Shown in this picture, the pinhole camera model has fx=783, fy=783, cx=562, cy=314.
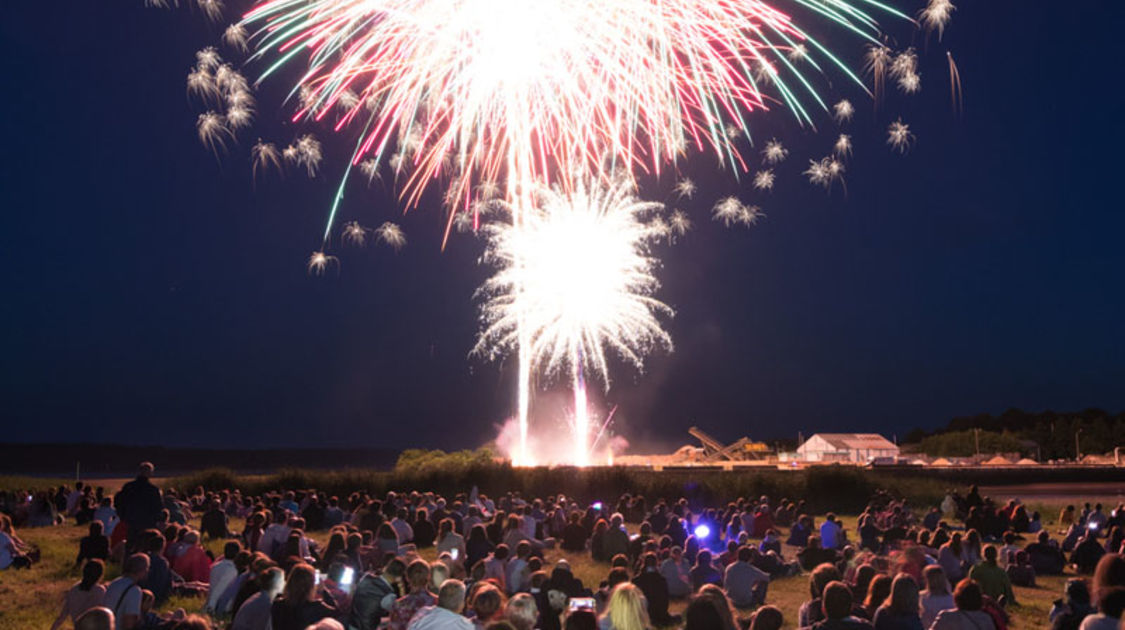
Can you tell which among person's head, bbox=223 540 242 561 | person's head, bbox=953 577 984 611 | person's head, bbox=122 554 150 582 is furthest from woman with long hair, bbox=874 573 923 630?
person's head, bbox=223 540 242 561

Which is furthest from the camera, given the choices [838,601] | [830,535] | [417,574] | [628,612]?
[830,535]

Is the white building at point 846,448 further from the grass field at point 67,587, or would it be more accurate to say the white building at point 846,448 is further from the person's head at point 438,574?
the person's head at point 438,574

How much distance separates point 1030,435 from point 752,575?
4143 inches

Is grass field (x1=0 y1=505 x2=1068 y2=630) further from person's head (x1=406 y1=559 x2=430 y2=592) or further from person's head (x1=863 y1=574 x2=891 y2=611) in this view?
person's head (x1=406 y1=559 x2=430 y2=592)

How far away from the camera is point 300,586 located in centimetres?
839

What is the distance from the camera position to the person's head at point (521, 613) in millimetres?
7730

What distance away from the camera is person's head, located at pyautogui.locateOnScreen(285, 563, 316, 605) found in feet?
27.5

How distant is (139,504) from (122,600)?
7.17m

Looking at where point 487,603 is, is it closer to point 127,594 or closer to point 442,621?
point 442,621

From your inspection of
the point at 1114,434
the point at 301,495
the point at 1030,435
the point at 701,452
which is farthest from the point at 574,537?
the point at 1030,435

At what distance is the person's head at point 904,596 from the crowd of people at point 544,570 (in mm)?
14

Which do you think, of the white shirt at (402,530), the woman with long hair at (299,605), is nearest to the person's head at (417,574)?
the woman with long hair at (299,605)

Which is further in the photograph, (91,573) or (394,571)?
(394,571)

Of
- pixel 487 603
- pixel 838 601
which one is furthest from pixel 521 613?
pixel 838 601
